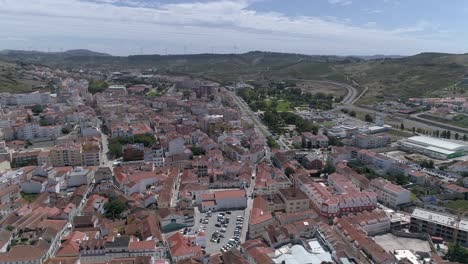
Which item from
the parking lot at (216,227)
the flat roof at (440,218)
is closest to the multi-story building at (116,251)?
the parking lot at (216,227)

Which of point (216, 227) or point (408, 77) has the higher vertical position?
point (408, 77)

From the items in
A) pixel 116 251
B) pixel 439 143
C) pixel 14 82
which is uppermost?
pixel 14 82

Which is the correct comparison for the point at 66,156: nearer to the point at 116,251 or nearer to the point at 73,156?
the point at 73,156

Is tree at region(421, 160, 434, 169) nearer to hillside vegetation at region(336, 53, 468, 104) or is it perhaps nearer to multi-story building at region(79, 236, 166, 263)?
multi-story building at region(79, 236, 166, 263)

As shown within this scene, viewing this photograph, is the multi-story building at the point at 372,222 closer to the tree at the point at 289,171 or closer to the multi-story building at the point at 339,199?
the multi-story building at the point at 339,199

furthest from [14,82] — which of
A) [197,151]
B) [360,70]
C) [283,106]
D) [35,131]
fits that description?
[360,70]

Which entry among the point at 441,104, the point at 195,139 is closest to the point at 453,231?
the point at 195,139

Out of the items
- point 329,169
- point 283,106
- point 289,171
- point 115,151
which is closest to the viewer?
point 289,171
